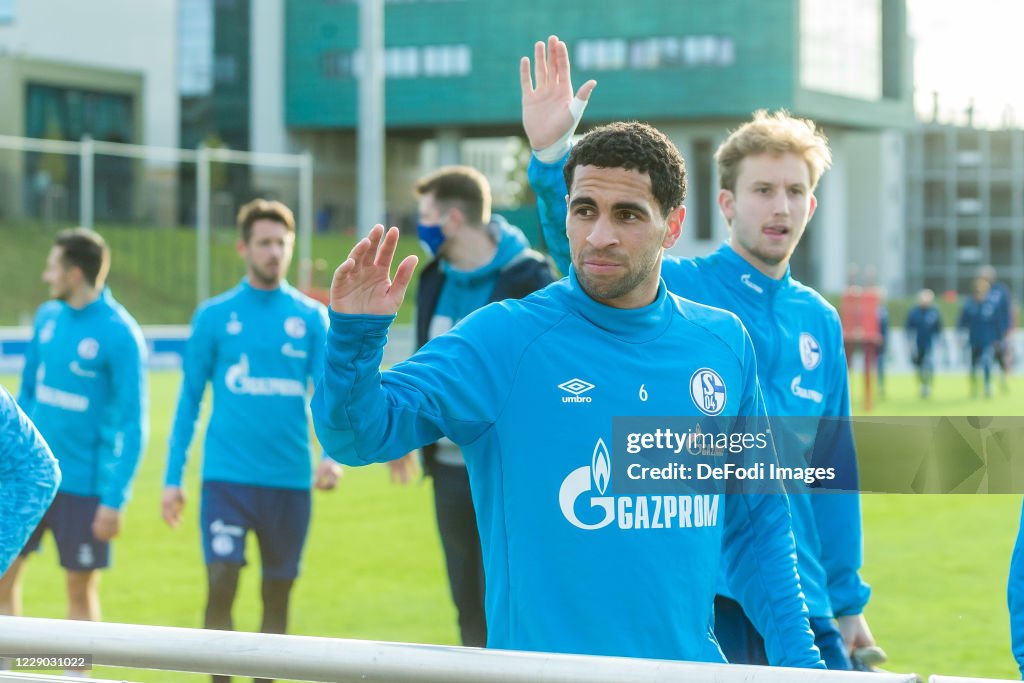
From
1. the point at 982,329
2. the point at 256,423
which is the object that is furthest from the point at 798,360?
the point at 982,329

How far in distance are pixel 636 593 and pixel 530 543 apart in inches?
8.4

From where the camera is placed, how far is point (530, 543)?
2693 millimetres

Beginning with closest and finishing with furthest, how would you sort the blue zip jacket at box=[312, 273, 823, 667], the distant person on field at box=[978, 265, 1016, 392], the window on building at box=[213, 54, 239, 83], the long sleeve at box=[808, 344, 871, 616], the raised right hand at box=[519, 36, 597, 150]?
the blue zip jacket at box=[312, 273, 823, 667]
the raised right hand at box=[519, 36, 597, 150]
the long sleeve at box=[808, 344, 871, 616]
the distant person on field at box=[978, 265, 1016, 392]
the window on building at box=[213, 54, 239, 83]

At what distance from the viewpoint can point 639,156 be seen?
2787 mm

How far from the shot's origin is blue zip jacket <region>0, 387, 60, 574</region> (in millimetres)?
2965

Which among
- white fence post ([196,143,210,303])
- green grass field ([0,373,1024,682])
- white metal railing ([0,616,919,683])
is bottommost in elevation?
green grass field ([0,373,1024,682])

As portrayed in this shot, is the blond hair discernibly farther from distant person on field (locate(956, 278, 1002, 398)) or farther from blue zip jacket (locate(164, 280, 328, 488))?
distant person on field (locate(956, 278, 1002, 398))

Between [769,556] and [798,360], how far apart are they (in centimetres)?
128

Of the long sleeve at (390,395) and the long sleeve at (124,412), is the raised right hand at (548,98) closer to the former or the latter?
the long sleeve at (390,395)

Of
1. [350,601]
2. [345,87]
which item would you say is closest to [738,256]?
[350,601]

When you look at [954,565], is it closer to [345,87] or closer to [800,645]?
[800,645]

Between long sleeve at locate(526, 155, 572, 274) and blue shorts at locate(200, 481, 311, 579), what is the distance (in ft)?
8.44

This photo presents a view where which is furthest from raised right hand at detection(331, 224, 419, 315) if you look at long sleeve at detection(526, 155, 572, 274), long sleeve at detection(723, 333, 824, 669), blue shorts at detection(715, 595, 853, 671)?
blue shorts at detection(715, 595, 853, 671)

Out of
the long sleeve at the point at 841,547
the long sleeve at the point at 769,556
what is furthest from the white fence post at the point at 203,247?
the long sleeve at the point at 769,556
